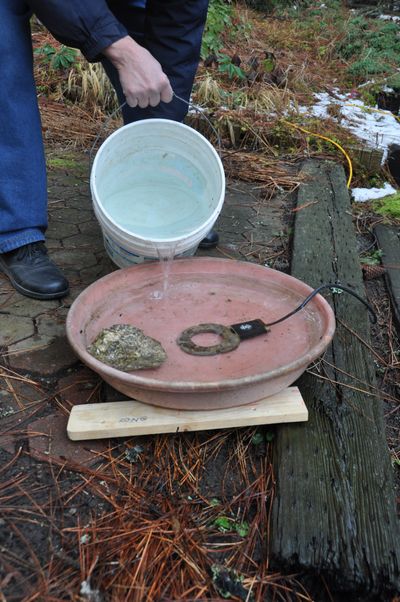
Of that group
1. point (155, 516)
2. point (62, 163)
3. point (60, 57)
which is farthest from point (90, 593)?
point (60, 57)

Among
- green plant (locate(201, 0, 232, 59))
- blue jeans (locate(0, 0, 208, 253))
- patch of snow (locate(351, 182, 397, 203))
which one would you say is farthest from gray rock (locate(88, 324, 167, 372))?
green plant (locate(201, 0, 232, 59))

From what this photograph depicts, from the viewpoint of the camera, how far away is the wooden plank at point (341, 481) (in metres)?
1.15

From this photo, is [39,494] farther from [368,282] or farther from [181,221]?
[368,282]

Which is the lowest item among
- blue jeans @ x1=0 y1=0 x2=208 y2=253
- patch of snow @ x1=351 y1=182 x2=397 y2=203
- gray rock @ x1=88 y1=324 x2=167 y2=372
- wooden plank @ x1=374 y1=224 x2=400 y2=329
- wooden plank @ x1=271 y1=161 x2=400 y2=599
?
patch of snow @ x1=351 y1=182 x2=397 y2=203

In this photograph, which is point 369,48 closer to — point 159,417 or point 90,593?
point 159,417

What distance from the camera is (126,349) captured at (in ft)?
5.04

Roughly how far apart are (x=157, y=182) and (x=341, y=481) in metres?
1.38

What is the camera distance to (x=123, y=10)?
2271 mm

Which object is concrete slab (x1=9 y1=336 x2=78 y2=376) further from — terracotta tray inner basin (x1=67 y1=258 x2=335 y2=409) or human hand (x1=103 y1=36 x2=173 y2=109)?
human hand (x1=103 y1=36 x2=173 y2=109)

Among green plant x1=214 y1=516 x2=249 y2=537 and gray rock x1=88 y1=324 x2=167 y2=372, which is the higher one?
gray rock x1=88 y1=324 x2=167 y2=372

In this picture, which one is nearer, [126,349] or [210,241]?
[126,349]

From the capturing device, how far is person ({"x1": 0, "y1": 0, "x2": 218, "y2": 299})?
159 cm

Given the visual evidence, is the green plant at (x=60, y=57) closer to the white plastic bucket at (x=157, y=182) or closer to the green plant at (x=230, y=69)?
the green plant at (x=230, y=69)

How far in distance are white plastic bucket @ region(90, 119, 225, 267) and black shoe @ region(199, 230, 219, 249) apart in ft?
0.88
